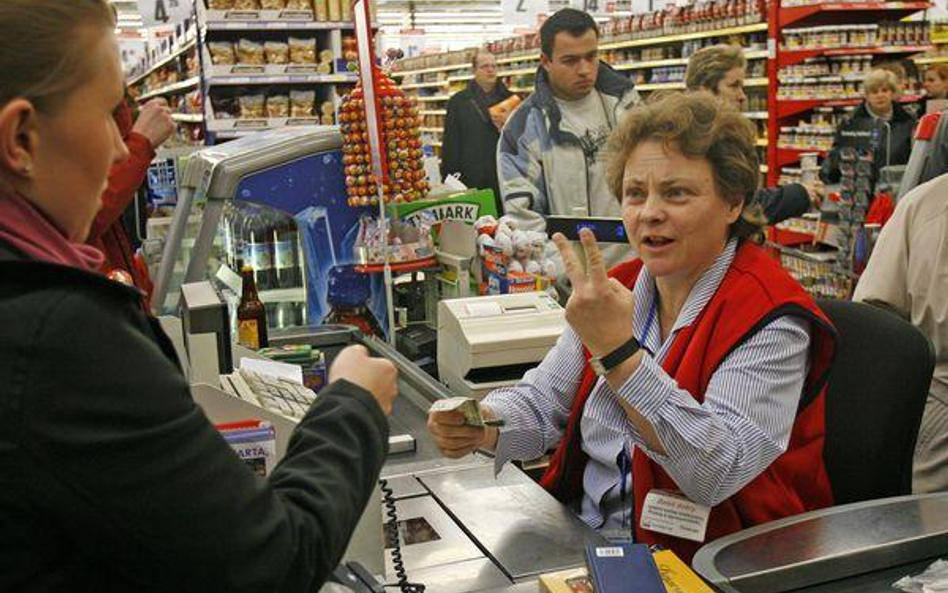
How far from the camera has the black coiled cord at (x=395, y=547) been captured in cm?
158

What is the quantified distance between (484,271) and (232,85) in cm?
449

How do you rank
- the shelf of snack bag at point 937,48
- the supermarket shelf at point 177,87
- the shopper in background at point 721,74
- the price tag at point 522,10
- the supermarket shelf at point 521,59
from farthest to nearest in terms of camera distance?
the price tag at point 522,10, the supermarket shelf at point 521,59, the shelf of snack bag at point 937,48, the supermarket shelf at point 177,87, the shopper in background at point 721,74

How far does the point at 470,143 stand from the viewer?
6797 mm

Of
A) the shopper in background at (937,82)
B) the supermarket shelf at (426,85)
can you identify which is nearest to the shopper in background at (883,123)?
the shopper in background at (937,82)

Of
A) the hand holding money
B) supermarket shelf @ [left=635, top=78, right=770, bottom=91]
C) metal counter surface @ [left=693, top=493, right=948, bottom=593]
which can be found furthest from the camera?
supermarket shelf @ [left=635, top=78, right=770, bottom=91]

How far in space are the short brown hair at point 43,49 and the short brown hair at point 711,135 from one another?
1.36 metres

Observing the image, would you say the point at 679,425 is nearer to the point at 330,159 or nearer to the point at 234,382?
the point at 234,382

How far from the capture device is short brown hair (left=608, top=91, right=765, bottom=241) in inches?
80.8

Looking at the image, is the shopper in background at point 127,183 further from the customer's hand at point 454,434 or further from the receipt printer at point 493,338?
the customer's hand at point 454,434

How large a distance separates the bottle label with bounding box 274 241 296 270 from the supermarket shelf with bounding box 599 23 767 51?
7937mm

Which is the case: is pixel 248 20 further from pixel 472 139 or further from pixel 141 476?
pixel 141 476

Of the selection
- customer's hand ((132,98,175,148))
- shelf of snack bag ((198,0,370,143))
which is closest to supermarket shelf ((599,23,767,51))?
shelf of snack bag ((198,0,370,143))

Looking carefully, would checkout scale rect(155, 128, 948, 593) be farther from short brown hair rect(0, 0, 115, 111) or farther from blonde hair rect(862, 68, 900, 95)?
blonde hair rect(862, 68, 900, 95)

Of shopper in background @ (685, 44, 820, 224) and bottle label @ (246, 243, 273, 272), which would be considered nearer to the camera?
bottle label @ (246, 243, 273, 272)
